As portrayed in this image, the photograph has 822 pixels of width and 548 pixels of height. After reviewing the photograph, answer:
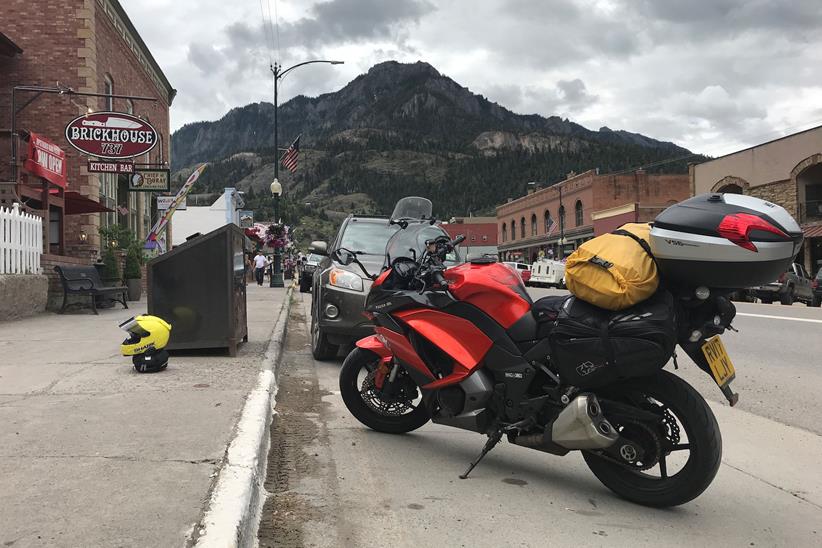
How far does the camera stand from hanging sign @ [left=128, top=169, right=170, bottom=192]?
1964cm

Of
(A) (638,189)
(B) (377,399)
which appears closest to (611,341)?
(B) (377,399)

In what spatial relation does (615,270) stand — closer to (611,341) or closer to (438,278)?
(611,341)

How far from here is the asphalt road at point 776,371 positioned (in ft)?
19.6

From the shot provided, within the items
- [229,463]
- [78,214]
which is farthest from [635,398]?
[78,214]

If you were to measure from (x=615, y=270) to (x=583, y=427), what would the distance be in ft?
2.76

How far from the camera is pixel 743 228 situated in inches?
118

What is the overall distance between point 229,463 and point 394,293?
1506 mm

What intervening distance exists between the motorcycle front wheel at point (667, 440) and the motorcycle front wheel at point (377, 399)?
1.59 meters

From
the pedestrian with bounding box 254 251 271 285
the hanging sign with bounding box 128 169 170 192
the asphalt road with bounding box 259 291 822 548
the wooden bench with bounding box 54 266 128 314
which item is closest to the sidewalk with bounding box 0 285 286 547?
A: the asphalt road with bounding box 259 291 822 548

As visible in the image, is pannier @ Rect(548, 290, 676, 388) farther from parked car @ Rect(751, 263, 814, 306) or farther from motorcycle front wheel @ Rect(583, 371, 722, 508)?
parked car @ Rect(751, 263, 814, 306)

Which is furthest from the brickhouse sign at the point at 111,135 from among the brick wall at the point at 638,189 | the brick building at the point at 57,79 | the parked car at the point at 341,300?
the brick wall at the point at 638,189

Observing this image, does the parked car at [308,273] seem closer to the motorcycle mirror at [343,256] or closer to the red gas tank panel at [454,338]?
the motorcycle mirror at [343,256]

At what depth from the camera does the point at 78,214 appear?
18516 millimetres

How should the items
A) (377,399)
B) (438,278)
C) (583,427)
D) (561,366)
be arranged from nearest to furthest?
(583,427) < (561,366) < (438,278) < (377,399)
